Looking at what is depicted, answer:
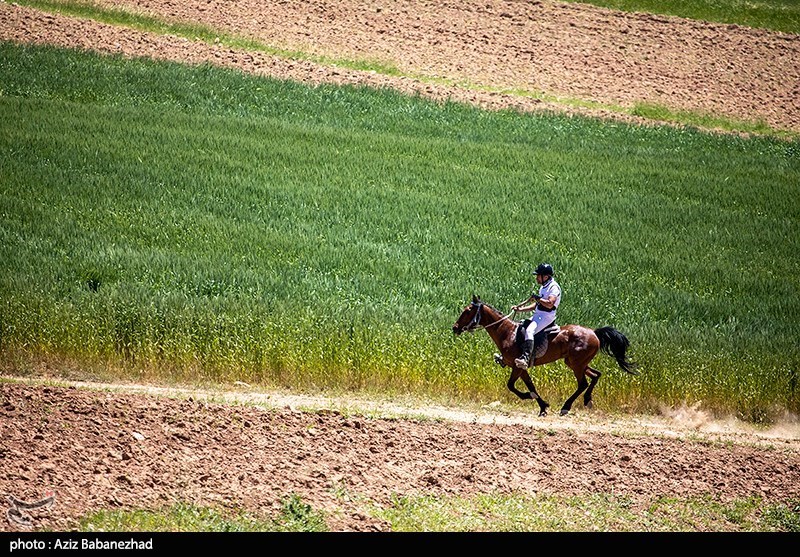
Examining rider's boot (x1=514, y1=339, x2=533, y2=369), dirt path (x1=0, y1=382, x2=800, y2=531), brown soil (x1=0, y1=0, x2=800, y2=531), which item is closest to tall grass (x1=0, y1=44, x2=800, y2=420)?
brown soil (x1=0, y1=0, x2=800, y2=531)

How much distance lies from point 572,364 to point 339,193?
1106 centimetres

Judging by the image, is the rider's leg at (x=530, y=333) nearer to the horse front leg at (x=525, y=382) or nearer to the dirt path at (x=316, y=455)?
the horse front leg at (x=525, y=382)

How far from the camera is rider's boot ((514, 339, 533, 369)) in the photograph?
47.1 ft

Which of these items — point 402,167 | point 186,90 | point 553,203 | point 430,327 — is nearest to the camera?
point 430,327

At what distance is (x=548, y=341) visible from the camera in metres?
14.7

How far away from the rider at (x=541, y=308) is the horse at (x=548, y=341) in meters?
0.13

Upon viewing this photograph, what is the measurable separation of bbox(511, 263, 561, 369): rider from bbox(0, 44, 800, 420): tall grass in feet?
7.90

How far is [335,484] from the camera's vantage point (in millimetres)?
12297

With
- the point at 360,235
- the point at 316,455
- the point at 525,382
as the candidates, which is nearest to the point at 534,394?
the point at 525,382

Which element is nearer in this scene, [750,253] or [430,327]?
[430,327]

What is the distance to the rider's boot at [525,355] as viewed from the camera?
14352 millimetres
